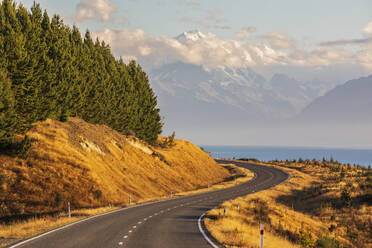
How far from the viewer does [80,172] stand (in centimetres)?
3831

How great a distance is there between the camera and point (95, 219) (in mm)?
24984

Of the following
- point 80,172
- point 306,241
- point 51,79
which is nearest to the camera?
point 306,241

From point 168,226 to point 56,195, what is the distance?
49.4 feet

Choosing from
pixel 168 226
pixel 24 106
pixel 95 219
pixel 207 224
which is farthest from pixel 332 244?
pixel 24 106

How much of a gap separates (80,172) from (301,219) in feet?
68.4

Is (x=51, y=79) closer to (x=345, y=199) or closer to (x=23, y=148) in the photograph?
(x=23, y=148)

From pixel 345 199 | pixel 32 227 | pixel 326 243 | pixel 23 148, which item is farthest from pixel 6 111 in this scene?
pixel 345 199

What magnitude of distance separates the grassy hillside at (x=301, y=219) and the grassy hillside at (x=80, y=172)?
1305 centimetres

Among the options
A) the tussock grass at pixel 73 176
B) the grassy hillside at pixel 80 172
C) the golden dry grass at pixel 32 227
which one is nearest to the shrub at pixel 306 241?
the golden dry grass at pixel 32 227

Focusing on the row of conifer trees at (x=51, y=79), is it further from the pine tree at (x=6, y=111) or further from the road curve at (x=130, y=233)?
A: the road curve at (x=130, y=233)

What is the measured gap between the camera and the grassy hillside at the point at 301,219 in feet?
71.6

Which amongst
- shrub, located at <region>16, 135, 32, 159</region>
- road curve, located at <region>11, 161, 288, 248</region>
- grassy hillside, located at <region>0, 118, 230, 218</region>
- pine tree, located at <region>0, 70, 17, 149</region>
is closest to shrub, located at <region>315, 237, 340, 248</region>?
road curve, located at <region>11, 161, 288, 248</region>

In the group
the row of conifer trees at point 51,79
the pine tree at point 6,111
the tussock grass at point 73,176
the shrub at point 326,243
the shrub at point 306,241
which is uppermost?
the row of conifer trees at point 51,79

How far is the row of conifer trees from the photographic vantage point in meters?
35.7
